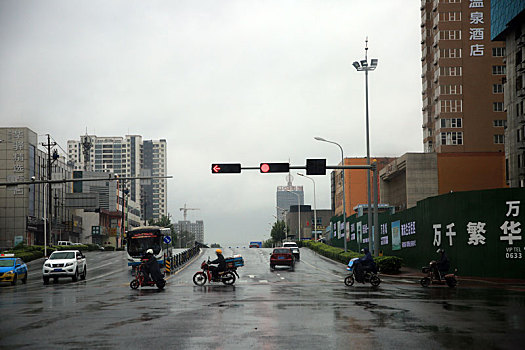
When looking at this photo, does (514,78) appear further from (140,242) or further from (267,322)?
Answer: (267,322)

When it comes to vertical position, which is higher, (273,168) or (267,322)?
(273,168)

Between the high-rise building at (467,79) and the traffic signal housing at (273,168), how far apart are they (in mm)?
66332

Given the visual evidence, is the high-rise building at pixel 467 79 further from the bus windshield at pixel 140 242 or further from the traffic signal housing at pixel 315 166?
the traffic signal housing at pixel 315 166

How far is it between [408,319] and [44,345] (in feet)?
26.6

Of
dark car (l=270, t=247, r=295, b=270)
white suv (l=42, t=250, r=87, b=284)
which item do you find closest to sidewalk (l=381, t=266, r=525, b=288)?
dark car (l=270, t=247, r=295, b=270)

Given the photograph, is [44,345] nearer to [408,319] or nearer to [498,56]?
[408,319]

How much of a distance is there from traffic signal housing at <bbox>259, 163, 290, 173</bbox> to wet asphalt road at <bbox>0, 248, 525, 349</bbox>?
1068cm

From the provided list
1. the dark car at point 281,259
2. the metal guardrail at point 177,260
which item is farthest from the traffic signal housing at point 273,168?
the dark car at point 281,259

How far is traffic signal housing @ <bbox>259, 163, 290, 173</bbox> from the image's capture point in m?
32.3

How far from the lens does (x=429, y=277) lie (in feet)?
91.6

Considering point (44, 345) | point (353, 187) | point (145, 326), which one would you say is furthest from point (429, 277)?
point (353, 187)

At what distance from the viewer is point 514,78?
208 feet

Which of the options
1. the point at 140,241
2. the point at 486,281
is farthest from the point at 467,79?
the point at 486,281

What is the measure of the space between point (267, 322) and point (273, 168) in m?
18.5
